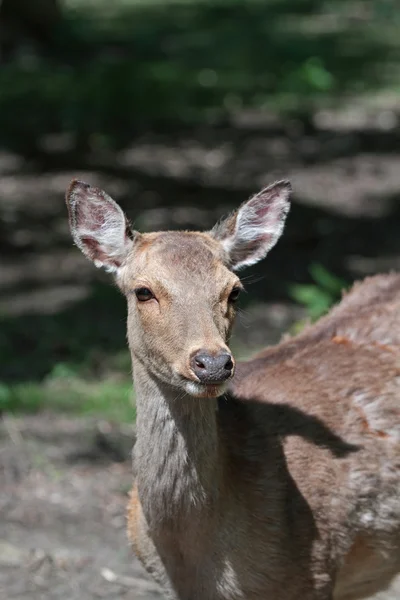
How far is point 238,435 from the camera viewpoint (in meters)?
4.68

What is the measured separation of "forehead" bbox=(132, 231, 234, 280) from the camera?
417 centimetres

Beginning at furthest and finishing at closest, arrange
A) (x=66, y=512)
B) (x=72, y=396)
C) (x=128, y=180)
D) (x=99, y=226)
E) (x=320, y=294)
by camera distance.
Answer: (x=128, y=180) < (x=320, y=294) < (x=72, y=396) < (x=66, y=512) < (x=99, y=226)

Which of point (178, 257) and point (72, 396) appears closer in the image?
point (178, 257)

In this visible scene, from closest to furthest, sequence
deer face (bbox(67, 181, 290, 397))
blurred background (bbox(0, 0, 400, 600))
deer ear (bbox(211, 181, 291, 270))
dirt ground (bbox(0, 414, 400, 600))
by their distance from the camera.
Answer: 1. deer face (bbox(67, 181, 290, 397))
2. deer ear (bbox(211, 181, 291, 270))
3. dirt ground (bbox(0, 414, 400, 600))
4. blurred background (bbox(0, 0, 400, 600))

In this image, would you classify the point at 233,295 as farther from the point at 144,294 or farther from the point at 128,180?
the point at 128,180

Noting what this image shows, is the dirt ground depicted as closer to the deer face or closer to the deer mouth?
the deer face

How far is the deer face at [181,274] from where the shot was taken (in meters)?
3.90

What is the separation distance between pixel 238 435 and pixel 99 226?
A: 3.35ft

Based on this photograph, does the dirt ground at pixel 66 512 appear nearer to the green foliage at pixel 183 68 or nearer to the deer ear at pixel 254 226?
the deer ear at pixel 254 226

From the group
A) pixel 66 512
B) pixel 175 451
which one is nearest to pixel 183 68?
pixel 66 512

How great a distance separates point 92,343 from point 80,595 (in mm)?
2900

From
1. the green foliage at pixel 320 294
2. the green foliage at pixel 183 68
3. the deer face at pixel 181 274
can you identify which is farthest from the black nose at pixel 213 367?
the green foliage at pixel 183 68

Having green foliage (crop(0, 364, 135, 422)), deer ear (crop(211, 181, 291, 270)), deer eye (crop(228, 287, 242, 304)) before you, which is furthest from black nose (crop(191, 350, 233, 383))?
green foliage (crop(0, 364, 135, 422))

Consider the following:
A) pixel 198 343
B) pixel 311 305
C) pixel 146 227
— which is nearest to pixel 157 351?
pixel 198 343
